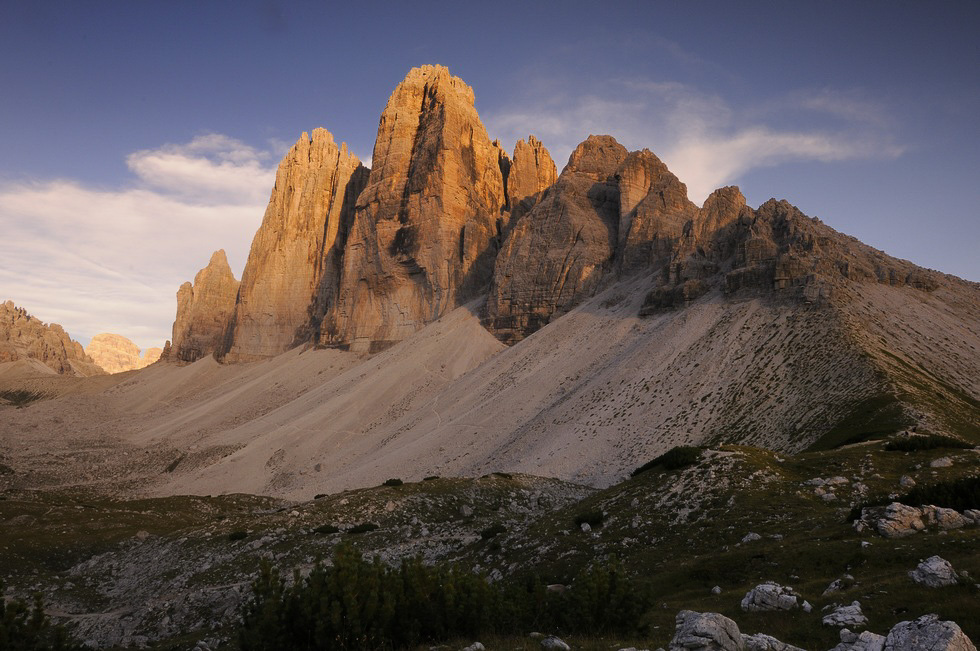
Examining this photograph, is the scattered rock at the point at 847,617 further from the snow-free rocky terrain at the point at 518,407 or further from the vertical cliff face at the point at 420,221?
the vertical cliff face at the point at 420,221

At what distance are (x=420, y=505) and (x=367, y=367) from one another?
2743 inches

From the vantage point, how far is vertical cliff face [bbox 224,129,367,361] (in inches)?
5802

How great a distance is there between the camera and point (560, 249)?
3947 inches

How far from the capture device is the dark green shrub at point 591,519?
72.9 feet

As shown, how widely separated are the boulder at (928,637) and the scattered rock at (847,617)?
1.85 meters

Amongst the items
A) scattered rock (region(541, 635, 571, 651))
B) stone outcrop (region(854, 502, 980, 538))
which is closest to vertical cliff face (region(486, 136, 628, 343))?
stone outcrop (region(854, 502, 980, 538))

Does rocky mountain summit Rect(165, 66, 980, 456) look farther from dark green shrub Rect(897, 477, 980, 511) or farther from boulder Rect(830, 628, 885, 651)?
boulder Rect(830, 628, 885, 651)

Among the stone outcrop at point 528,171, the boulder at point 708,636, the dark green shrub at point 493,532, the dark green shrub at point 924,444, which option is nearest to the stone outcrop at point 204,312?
the stone outcrop at point 528,171

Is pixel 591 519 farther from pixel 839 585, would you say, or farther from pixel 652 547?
pixel 839 585

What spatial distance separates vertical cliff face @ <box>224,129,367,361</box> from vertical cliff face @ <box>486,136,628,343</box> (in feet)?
184

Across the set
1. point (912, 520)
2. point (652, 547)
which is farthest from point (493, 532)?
point (912, 520)

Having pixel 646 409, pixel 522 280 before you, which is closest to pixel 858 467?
pixel 646 409

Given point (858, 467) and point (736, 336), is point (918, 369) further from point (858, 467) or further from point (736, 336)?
point (858, 467)

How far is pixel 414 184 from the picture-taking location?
408ft
